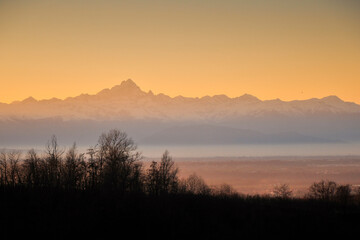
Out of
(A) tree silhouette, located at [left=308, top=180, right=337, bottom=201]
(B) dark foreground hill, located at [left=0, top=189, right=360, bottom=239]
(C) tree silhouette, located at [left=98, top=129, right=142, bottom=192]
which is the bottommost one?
(A) tree silhouette, located at [left=308, top=180, right=337, bottom=201]

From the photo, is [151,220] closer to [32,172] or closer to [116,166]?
[116,166]

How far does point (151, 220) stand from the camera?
114 feet

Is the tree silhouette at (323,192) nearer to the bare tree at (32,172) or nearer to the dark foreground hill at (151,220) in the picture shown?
the dark foreground hill at (151,220)

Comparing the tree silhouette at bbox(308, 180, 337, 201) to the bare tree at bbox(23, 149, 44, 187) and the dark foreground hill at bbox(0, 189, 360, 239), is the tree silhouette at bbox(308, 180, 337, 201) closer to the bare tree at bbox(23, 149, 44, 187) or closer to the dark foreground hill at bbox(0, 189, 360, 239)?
the dark foreground hill at bbox(0, 189, 360, 239)

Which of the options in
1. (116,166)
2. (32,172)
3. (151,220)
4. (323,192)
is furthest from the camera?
(323,192)

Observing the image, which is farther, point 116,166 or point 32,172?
point 32,172

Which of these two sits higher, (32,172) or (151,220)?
(32,172)

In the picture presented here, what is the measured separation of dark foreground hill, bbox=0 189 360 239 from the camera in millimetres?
31828

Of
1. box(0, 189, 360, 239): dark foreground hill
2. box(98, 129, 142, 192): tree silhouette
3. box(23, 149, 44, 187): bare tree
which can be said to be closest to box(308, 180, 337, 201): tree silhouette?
box(98, 129, 142, 192): tree silhouette

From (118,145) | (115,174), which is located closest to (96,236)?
(115,174)

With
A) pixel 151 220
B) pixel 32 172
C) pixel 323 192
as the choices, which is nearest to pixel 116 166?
pixel 32 172

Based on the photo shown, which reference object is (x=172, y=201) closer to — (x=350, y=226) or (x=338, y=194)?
(x=350, y=226)

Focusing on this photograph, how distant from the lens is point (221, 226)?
112 ft

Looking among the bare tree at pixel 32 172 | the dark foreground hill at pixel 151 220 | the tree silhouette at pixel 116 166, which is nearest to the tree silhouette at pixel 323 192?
the tree silhouette at pixel 116 166
